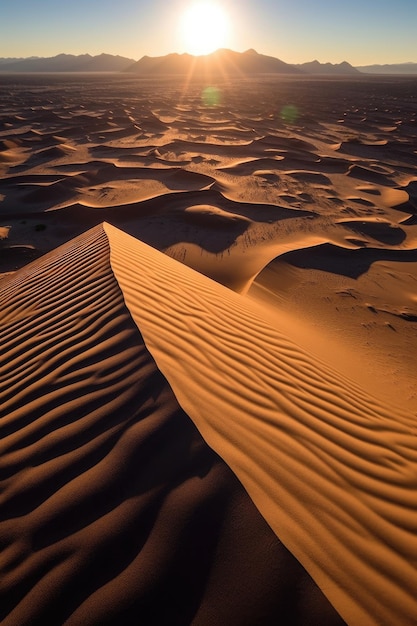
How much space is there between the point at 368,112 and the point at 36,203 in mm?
28111

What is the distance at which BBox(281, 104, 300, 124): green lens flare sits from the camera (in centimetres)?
2419

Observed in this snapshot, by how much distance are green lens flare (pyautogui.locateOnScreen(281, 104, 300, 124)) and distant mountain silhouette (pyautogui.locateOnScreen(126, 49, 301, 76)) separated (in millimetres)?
107608

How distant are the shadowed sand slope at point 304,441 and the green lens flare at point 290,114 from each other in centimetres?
2377

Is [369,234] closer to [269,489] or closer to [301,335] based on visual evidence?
[301,335]

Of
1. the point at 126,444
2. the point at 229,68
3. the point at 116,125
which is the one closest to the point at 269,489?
the point at 126,444

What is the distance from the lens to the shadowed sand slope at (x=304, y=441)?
149cm

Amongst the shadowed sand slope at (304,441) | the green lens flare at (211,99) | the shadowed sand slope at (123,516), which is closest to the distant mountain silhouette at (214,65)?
the green lens flare at (211,99)

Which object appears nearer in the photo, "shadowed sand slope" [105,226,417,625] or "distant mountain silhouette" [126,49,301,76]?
"shadowed sand slope" [105,226,417,625]

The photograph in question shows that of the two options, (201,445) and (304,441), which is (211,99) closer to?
(304,441)

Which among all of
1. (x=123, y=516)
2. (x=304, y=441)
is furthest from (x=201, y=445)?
(x=304, y=441)

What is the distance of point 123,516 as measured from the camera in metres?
1.59

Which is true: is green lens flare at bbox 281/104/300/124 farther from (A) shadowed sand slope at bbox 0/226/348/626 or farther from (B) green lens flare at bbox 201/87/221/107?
(A) shadowed sand slope at bbox 0/226/348/626

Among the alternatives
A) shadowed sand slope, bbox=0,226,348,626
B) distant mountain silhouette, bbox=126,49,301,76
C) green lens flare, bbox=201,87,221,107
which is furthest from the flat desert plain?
distant mountain silhouette, bbox=126,49,301,76

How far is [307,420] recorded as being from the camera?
230cm
